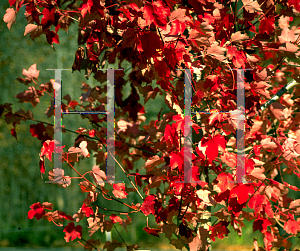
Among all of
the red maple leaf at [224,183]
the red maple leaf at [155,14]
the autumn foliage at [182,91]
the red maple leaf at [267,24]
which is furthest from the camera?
the red maple leaf at [267,24]

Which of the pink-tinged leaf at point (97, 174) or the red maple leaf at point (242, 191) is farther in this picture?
the pink-tinged leaf at point (97, 174)

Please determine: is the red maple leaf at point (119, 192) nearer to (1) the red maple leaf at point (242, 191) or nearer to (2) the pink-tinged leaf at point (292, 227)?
(1) the red maple leaf at point (242, 191)

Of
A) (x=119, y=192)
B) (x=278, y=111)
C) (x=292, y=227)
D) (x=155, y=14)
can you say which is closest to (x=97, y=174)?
(x=119, y=192)

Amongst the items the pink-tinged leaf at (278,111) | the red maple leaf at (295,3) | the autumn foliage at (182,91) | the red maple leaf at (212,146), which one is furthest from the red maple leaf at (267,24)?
the red maple leaf at (212,146)

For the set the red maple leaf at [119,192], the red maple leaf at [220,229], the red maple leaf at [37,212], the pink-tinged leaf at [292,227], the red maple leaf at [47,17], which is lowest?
the pink-tinged leaf at [292,227]

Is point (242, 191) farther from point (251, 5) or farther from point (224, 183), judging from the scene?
point (251, 5)

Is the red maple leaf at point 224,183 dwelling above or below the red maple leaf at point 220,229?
above

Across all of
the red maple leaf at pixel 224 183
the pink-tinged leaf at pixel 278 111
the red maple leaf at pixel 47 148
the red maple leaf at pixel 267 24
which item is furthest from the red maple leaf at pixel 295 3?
the red maple leaf at pixel 47 148

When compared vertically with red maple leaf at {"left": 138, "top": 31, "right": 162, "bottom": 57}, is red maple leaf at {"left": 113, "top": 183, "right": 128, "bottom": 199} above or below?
below

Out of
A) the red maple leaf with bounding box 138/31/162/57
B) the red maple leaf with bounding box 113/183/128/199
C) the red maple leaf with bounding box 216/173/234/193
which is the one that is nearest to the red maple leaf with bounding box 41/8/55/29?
the red maple leaf with bounding box 138/31/162/57

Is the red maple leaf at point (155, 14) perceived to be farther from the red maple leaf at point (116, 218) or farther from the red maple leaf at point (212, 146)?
the red maple leaf at point (116, 218)

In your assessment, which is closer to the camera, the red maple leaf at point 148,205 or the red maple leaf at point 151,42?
the red maple leaf at point 151,42

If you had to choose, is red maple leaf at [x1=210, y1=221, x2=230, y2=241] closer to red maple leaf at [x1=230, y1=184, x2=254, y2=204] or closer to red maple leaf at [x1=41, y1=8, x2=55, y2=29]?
red maple leaf at [x1=230, y1=184, x2=254, y2=204]

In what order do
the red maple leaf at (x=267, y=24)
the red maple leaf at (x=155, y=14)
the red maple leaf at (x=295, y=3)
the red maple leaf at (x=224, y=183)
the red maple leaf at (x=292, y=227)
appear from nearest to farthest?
1. the red maple leaf at (x=155, y=14)
2. the red maple leaf at (x=224, y=183)
3. the red maple leaf at (x=295, y=3)
4. the red maple leaf at (x=267, y=24)
5. the red maple leaf at (x=292, y=227)
